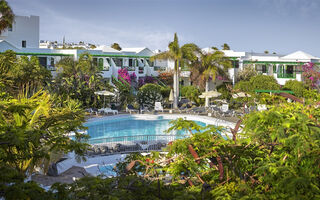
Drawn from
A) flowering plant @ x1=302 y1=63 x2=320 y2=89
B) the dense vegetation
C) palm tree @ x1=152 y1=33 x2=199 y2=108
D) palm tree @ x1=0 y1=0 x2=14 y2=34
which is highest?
palm tree @ x1=0 y1=0 x2=14 y2=34

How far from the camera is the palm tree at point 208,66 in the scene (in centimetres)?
3006

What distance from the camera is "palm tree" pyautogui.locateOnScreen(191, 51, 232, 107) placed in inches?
1183

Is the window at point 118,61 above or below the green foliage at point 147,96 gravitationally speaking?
above

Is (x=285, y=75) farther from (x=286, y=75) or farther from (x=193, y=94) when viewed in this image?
(x=193, y=94)

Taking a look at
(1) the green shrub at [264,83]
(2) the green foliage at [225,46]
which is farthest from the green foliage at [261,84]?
(2) the green foliage at [225,46]

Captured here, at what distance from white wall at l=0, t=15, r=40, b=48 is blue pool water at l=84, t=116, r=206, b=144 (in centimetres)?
1872

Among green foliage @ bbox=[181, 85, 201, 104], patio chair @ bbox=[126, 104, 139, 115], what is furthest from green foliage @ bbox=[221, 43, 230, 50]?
patio chair @ bbox=[126, 104, 139, 115]

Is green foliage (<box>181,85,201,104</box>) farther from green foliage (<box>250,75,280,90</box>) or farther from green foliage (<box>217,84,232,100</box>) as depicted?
green foliage (<box>250,75,280,90</box>)

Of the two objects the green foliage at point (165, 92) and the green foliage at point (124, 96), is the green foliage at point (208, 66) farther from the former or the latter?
the green foliage at point (124, 96)

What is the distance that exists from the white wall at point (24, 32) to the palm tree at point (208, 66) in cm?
1923

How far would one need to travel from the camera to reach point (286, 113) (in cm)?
582

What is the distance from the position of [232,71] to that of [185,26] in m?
10.0

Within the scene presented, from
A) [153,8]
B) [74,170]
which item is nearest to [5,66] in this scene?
[74,170]

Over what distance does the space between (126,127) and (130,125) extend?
24.1 inches
